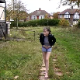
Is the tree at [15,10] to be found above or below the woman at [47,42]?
above

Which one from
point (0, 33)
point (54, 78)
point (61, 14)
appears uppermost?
point (61, 14)

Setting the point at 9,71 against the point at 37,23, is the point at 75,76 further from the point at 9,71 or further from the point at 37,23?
the point at 37,23

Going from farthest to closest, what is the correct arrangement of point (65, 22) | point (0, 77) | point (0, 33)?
point (65, 22) → point (0, 33) → point (0, 77)

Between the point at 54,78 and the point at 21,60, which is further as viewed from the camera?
the point at 21,60

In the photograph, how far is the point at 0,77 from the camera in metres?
5.75

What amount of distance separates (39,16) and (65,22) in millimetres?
45041

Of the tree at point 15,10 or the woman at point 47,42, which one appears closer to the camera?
the woman at point 47,42

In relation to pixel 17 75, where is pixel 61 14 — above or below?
above

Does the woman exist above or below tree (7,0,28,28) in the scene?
below

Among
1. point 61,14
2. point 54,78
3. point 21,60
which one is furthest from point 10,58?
point 61,14

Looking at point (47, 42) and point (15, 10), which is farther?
point (15, 10)

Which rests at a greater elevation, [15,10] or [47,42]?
[15,10]

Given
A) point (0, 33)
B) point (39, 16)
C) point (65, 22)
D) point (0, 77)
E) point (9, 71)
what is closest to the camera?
point (0, 77)

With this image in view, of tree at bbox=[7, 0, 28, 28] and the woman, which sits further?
tree at bbox=[7, 0, 28, 28]
